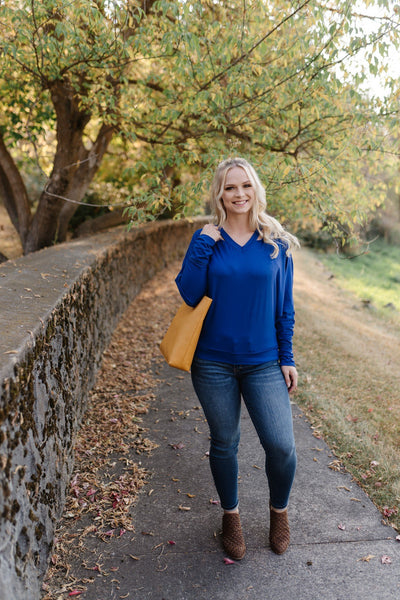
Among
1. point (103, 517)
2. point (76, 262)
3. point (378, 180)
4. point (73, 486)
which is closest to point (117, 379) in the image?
point (76, 262)

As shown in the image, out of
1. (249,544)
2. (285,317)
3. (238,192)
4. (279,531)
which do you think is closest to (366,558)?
(279,531)

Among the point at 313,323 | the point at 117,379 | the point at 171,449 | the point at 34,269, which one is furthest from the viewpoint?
the point at 313,323

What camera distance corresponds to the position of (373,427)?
4652 millimetres

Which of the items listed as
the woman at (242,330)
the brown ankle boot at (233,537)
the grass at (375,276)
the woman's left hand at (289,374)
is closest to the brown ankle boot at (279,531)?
the woman at (242,330)

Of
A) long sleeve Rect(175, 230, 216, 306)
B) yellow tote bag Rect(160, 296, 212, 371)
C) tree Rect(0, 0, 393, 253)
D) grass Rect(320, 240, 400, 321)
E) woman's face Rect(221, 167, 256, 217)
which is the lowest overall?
grass Rect(320, 240, 400, 321)

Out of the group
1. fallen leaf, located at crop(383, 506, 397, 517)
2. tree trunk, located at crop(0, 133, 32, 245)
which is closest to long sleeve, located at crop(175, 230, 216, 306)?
fallen leaf, located at crop(383, 506, 397, 517)

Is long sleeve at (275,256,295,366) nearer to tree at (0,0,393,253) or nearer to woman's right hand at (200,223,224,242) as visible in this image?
woman's right hand at (200,223,224,242)

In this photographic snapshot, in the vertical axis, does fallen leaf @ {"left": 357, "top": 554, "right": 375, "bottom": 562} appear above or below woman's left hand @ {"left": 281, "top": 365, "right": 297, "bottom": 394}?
below

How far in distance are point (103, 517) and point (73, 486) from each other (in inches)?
16.0

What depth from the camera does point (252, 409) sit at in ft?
8.89

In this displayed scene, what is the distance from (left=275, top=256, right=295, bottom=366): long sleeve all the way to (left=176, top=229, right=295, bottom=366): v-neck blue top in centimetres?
6

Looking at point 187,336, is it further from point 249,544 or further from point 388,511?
point 388,511

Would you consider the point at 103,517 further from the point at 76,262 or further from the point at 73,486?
the point at 76,262

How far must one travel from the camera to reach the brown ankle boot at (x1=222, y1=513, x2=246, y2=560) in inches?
110
